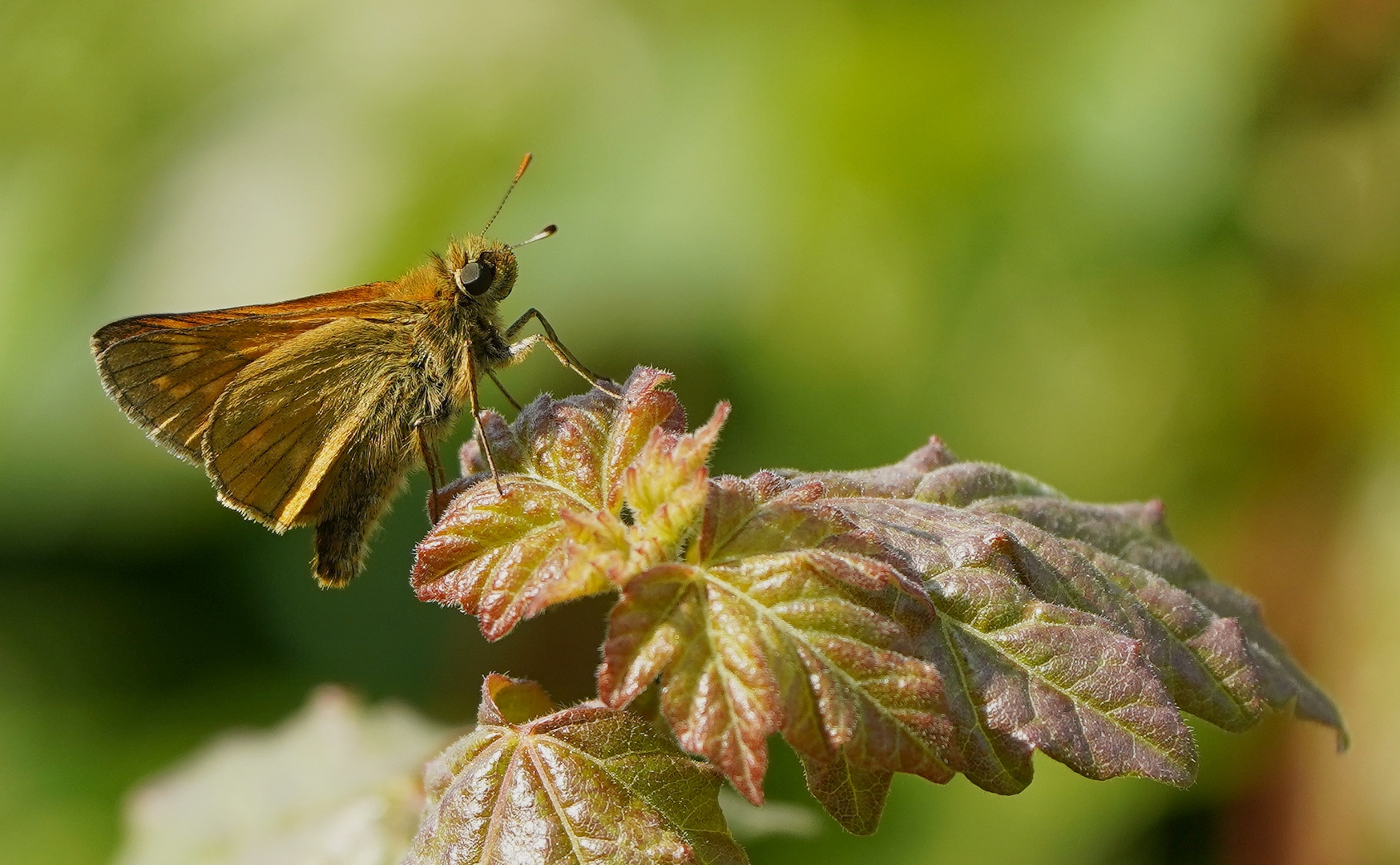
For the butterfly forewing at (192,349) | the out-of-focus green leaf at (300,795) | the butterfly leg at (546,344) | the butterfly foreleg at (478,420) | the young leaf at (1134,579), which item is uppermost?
the young leaf at (1134,579)

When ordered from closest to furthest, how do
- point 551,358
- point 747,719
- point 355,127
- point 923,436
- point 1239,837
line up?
point 747,719
point 1239,837
point 923,436
point 551,358
point 355,127

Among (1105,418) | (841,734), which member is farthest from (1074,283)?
(841,734)

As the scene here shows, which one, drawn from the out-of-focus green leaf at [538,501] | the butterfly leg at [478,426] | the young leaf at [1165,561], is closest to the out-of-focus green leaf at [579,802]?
the out-of-focus green leaf at [538,501]

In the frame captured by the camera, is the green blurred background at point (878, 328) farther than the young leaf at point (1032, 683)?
Yes

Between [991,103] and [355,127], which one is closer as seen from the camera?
[991,103]

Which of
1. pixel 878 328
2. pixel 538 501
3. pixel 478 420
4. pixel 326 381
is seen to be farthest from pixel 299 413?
pixel 878 328

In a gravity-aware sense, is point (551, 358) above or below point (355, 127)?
below

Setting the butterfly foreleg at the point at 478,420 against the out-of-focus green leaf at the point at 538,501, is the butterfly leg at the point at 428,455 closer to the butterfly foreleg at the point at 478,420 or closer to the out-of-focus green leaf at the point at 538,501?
the butterfly foreleg at the point at 478,420

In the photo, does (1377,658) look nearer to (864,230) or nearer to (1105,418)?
(1105,418)
